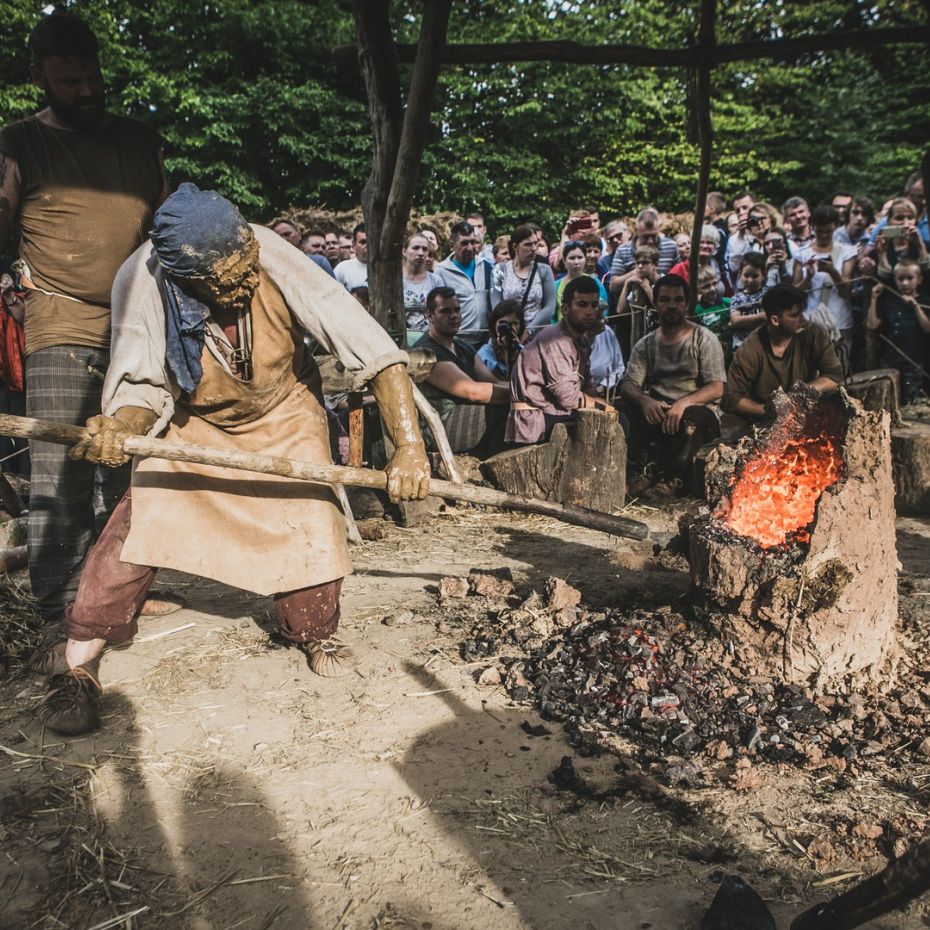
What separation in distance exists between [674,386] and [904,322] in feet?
9.08

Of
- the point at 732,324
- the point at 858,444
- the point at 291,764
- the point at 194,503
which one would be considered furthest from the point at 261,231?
the point at 732,324

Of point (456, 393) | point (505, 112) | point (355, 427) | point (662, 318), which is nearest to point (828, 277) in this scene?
point (662, 318)

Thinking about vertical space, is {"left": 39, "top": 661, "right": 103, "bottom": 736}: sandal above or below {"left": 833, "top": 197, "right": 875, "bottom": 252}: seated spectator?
below

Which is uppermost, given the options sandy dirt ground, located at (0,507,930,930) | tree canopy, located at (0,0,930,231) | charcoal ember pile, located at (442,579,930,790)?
tree canopy, located at (0,0,930,231)

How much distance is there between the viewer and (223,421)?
11.2 feet

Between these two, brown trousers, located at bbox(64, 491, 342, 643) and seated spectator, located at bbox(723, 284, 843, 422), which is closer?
brown trousers, located at bbox(64, 491, 342, 643)

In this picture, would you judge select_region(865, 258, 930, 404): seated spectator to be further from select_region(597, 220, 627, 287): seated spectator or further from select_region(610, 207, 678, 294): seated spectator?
select_region(597, 220, 627, 287): seated spectator

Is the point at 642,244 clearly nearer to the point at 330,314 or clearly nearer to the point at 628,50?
the point at 628,50

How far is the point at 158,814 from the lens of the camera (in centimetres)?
264

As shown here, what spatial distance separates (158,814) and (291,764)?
46 cm

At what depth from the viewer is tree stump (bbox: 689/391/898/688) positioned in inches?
123

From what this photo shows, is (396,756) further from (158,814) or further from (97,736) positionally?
(97,736)

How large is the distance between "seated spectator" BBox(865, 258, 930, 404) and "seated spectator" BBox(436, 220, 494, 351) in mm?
3770

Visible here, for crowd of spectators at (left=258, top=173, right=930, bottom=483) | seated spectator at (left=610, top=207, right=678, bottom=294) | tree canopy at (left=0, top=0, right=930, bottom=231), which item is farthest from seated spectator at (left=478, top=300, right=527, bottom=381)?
tree canopy at (left=0, top=0, right=930, bottom=231)
